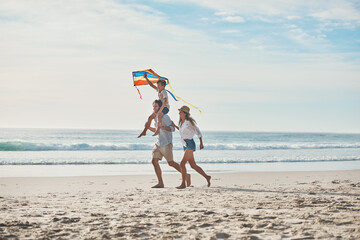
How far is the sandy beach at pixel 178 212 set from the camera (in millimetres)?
4207

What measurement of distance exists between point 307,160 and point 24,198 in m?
13.7

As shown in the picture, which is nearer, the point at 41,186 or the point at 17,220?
the point at 17,220

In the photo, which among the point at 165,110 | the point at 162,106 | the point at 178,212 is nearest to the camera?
the point at 178,212

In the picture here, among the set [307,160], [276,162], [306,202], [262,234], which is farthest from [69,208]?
[307,160]

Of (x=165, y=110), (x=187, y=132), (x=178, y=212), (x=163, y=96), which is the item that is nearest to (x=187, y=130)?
(x=187, y=132)

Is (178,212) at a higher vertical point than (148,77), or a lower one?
lower

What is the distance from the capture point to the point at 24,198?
21.8ft

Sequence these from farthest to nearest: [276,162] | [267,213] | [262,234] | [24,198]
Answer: [276,162], [24,198], [267,213], [262,234]

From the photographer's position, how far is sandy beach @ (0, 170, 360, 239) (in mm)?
4207

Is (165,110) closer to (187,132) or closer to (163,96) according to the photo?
(163,96)

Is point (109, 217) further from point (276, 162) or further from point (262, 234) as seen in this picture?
point (276, 162)

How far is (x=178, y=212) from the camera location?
5332 mm

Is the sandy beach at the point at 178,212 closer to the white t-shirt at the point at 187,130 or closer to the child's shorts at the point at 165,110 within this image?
the white t-shirt at the point at 187,130

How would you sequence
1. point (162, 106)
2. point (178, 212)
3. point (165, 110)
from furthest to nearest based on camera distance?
point (165, 110) → point (162, 106) → point (178, 212)
